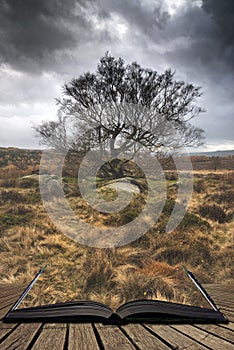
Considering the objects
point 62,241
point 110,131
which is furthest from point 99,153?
point 62,241

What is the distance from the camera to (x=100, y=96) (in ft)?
42.5

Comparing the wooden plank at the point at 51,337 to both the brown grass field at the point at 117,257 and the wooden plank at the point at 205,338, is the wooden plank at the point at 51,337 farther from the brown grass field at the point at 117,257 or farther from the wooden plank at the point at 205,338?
the brown grass field at the point at 117,257

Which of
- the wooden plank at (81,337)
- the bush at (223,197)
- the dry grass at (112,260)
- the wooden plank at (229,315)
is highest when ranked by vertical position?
the wooden plank at (81,337)

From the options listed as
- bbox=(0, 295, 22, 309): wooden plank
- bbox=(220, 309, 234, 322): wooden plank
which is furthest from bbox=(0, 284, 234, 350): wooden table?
bbox=(0, 295, 22, 309): wooden plank

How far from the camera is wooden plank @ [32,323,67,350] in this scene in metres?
1.09

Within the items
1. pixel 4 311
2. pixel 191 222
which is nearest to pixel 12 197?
pixel 191 222

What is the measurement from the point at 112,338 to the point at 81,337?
0.16 meters

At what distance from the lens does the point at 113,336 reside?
1200 millimetres

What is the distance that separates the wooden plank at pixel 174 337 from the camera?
3.54ft

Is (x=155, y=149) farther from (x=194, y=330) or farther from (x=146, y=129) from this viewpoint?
(x=194, y=330)

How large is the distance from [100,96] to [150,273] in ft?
33.9

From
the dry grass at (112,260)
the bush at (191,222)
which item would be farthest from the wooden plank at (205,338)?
the bush at (191,222)

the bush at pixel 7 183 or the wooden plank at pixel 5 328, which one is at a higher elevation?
the wooden plank at pixel 5 328

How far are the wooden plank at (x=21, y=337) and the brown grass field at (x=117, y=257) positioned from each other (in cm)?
354
